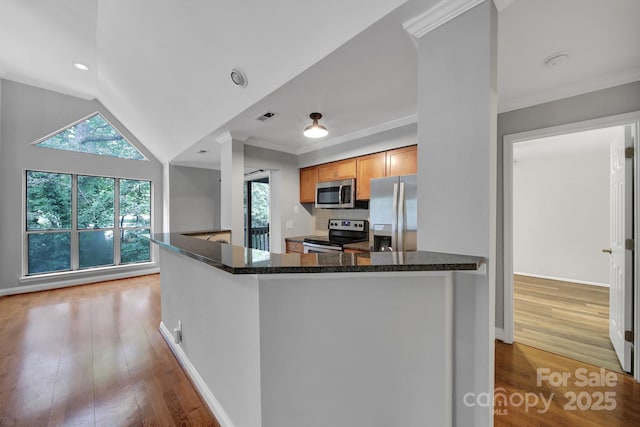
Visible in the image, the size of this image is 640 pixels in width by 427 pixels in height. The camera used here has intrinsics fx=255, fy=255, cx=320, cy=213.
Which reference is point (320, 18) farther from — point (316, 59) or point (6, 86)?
point (6, 86)

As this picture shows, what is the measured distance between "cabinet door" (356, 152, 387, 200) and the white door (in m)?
2.08

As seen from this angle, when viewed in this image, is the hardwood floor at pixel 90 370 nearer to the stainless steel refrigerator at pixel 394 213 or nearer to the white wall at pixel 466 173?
the white wall at pixel 466 173

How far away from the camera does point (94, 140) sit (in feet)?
15.8

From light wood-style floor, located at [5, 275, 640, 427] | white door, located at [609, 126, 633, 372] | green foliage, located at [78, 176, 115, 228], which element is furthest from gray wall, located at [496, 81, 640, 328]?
green foliage, located at [78, 176, 115, 228]

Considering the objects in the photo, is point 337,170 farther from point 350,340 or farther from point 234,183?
point 350,340

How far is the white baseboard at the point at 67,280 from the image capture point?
416cm

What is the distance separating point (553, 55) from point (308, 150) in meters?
Answer: 2.97

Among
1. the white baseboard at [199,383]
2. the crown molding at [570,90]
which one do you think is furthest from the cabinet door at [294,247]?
the crown molding at [570,90]

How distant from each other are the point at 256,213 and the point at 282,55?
3.95 metres

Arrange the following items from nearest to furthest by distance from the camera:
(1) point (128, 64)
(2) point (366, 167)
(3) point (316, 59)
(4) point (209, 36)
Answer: (3) point (316, 59) < (4) point (209, 36) < (1) point (128, 64) < (2) point (366, 167)

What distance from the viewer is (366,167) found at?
135 inches

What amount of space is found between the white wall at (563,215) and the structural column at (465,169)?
367 centimetres

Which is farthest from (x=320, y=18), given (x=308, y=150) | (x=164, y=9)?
(x=308, y=150)

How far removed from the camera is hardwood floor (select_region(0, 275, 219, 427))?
166 cm
